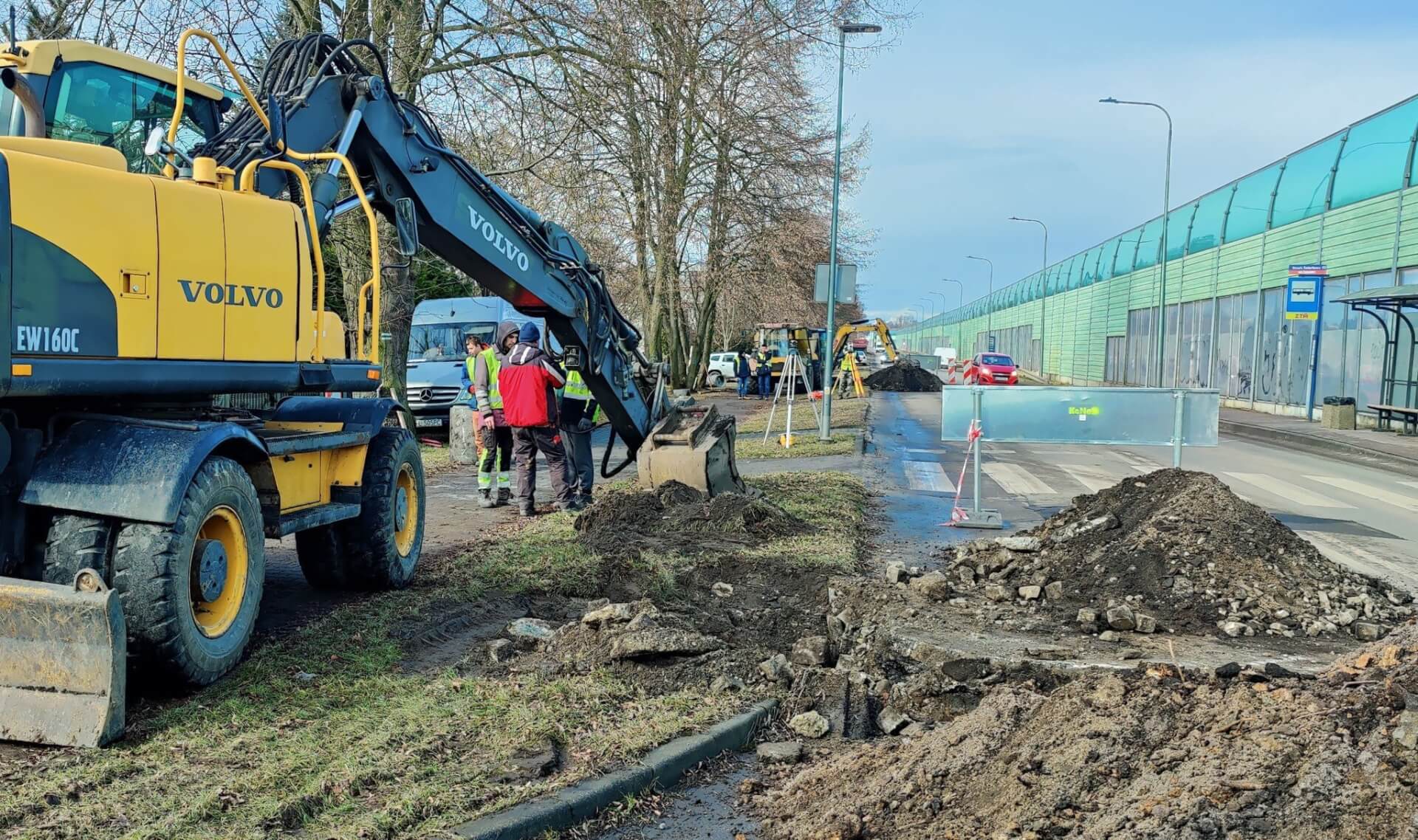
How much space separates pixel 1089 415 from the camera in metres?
11.2

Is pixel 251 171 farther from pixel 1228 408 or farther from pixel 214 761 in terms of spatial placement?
pixel 1228 408

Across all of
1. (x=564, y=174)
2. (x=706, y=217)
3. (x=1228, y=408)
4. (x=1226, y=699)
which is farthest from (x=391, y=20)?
(x=1228, y=408)

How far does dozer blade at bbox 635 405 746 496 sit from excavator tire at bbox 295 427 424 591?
11.9 feet

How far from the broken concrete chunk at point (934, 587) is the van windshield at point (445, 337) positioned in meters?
15.5

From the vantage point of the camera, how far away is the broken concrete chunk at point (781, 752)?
483 cm

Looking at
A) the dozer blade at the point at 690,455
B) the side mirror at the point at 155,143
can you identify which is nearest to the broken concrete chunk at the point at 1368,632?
the dozer blade at the point at 690,455

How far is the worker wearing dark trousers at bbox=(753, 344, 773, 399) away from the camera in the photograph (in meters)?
41.1

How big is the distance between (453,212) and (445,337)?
48.2 ft

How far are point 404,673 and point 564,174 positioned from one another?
43.3 feet

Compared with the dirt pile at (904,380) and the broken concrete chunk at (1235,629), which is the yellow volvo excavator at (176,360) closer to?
the broken concrete chunk at (1235,629)

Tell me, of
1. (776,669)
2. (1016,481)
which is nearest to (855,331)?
(1016,481)

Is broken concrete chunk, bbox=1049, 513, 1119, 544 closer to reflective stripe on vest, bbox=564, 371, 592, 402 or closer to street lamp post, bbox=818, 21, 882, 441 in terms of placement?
reflective stripe on vest, bbox=564, 371, 592, 402

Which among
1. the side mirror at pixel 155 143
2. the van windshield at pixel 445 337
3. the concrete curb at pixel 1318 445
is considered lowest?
the concrete curb at pixel 1318 445

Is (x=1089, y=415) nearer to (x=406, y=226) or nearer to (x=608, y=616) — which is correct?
(x=608, y=616)
